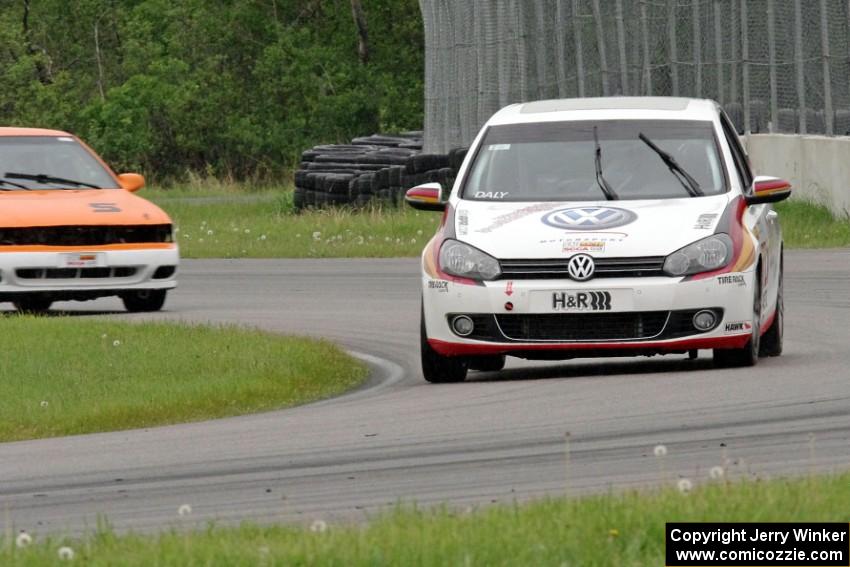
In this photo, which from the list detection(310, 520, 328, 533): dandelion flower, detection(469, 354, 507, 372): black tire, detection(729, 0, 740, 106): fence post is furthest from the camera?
detection(729, 0, 740, 106): fence post

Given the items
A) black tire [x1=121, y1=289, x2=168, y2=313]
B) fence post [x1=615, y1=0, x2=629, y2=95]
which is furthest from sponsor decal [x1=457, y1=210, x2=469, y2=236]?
fence post [x1=615, y1=0, x2=629, y2=95]

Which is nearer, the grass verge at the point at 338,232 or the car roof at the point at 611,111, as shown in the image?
the car roof at the point at 611,111

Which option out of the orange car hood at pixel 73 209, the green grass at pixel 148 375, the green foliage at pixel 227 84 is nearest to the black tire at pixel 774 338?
the green grass at pixel 148 375

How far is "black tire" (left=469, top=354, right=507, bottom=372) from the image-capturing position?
13.1 metres

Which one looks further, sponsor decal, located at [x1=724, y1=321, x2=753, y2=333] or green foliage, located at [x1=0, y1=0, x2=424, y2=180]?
green foliage, located at [x1=0, y1=0, x2=424, y2=180]

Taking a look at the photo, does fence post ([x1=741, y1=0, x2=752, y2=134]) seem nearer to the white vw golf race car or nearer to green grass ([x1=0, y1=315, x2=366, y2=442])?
green grass ([x1=0, y1=315, x2=366, y2=442])

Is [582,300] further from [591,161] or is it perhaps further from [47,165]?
[47,165]

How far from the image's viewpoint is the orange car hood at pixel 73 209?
18094 mm

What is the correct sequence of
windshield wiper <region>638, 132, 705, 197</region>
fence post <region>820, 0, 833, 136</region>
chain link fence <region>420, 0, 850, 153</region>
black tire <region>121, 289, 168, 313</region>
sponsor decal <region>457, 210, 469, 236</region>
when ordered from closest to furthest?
sponsor decal <region>457, 210, 469, 236</region> < windshield wiper <region>638, 132, 705, 197</region> < black tire <region>121, 289, 168, 313</region> < fence post <region>820, 0, 833, 136</region> < chain link fence <region>420, 0, 850, 153</region>

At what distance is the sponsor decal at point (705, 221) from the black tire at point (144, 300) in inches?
299

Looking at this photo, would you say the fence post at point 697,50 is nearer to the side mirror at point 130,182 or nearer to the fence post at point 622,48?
the fence post at point 622,48

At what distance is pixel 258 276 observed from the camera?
24016mm

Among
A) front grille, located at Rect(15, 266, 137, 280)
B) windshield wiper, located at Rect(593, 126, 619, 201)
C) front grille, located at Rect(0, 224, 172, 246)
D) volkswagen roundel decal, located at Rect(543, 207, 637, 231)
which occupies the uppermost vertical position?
windshield wiper, located at Rect(593, 126, 619, 201)

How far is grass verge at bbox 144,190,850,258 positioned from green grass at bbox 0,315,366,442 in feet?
37.6
